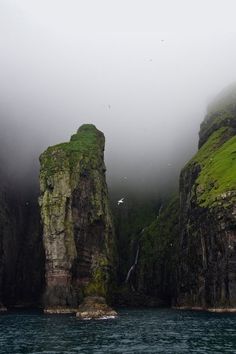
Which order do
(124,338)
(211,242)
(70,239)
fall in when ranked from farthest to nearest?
(70,239) < (211,242) < (124,338)

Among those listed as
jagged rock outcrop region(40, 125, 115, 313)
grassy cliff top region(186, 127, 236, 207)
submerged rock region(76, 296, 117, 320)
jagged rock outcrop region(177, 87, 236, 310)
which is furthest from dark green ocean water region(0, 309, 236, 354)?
jagged rock outcrop region(40, 125, 115, 313)

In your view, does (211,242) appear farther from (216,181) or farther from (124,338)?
(124,338)

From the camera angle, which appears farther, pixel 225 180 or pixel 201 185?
pixel 201 185

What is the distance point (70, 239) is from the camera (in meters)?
186

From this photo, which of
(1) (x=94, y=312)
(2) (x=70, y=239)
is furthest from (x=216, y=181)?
(1) (x=94, y=312)

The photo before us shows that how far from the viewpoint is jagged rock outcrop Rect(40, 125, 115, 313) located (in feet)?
581

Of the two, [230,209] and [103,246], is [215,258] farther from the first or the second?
[103,246]

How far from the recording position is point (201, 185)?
190250 millimetres

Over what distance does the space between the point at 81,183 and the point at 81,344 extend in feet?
393

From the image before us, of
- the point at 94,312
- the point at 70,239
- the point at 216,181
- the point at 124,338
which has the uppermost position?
the point at 216,181

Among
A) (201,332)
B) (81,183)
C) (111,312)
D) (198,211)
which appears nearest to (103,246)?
(81,183)

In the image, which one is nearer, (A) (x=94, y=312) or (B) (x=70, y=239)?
(A) (x=94, y=312)

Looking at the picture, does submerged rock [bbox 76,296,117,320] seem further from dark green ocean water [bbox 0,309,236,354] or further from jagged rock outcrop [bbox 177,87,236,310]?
jagged rock outcrop [bbox 177,87,236,310]

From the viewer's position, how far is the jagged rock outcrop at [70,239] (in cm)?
17712
